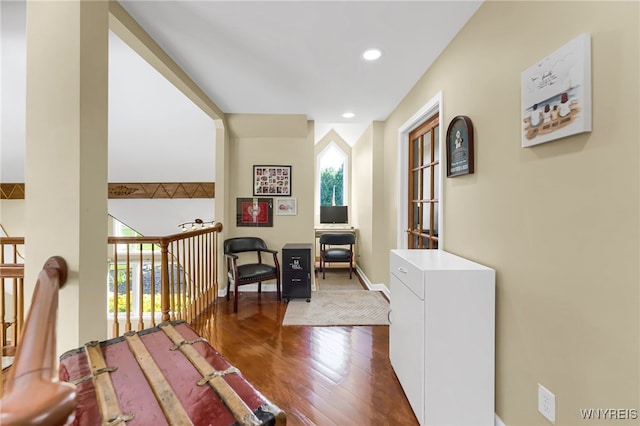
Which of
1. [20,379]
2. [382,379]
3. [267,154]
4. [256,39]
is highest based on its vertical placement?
[256,39]

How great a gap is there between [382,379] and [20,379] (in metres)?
1.96

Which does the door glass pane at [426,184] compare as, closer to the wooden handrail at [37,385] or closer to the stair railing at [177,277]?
the stair railing at [177,277]

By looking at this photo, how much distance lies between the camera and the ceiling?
169 cm

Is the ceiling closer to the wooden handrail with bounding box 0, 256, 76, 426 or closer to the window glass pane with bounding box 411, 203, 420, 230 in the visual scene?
the window glass pane with bounding box 411, 203, 420, 230

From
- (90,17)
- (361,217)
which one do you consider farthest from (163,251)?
(361,217)

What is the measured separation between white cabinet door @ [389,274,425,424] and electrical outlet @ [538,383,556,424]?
1.67ft

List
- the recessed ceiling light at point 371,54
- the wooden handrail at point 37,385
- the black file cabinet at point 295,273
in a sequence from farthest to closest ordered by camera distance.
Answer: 1. the black file cabinet at point 295,273
2. the recessed ceiling light at point 371,54
3. the wooden handrail at point 37,385

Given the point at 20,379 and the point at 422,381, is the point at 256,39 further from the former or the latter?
the point at 422,381

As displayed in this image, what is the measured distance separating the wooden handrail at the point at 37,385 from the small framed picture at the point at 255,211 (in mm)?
3236

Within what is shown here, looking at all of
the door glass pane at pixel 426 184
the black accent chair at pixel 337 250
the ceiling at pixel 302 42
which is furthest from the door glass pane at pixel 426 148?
the black accent chair at pixel 337 250

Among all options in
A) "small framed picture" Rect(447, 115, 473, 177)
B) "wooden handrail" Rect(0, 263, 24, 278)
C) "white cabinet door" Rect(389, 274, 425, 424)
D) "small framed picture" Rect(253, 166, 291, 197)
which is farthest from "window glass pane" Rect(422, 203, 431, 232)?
"wooden handrail" Rect(0, 263, 24, 278)

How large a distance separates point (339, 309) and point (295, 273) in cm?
74

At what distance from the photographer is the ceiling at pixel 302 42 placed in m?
1.69

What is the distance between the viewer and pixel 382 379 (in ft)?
6.15
